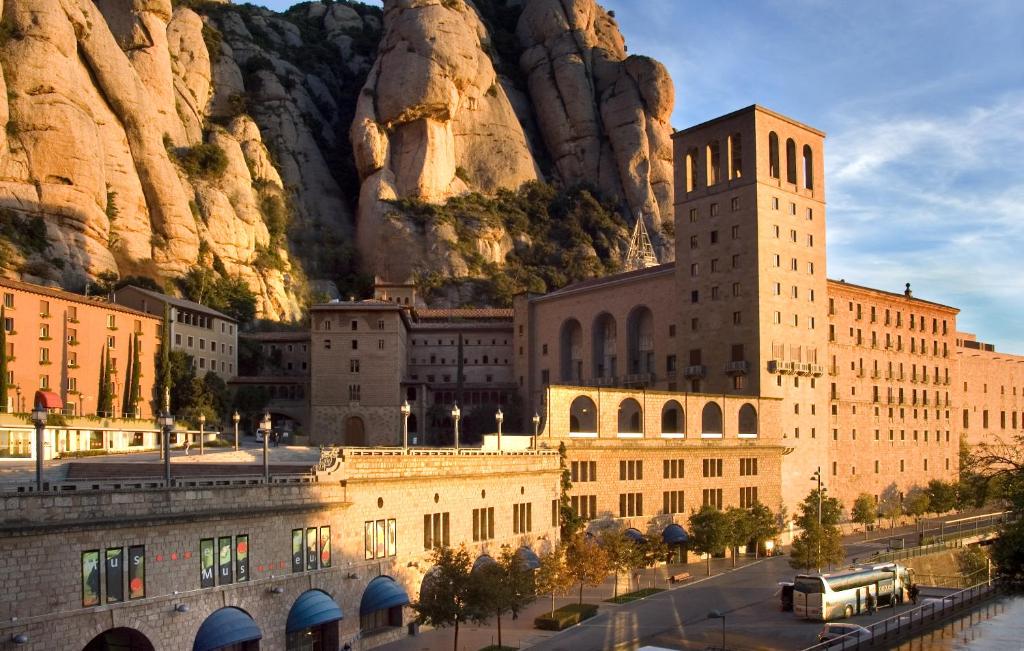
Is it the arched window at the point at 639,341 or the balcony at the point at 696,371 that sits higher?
the arched window at the point at 639,341

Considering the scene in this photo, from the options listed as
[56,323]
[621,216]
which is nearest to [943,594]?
[56,323]

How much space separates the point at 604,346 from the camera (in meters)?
91.0

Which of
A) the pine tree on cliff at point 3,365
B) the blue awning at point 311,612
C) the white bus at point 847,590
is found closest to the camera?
the blue awning at point 311,612

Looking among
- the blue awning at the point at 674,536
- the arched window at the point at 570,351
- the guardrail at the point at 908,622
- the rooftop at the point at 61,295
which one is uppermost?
the rooftop at the point at 61,295

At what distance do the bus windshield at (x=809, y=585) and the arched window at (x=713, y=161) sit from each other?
41.3 meters

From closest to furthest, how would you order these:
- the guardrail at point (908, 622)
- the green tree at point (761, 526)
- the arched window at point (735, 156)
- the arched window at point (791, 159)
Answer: the guardrail at point (908, 622) < the green tree at point (761, 526) < the arched window at point (735, 156) < the arched window at point (791, 159)

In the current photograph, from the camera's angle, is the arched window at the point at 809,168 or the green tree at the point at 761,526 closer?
the green tree at the point at 761,526

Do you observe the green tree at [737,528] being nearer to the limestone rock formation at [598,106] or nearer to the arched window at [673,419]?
the arched window at [673,419]

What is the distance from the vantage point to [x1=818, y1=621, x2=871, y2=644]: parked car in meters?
37.8

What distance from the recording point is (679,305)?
3174 inches

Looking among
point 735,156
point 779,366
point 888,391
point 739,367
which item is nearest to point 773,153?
point 735,156

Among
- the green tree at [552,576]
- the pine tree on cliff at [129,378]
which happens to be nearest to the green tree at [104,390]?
the pine tree on cliff at [129,378]

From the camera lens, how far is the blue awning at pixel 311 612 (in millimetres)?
32844

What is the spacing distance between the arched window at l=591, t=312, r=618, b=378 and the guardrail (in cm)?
4142
